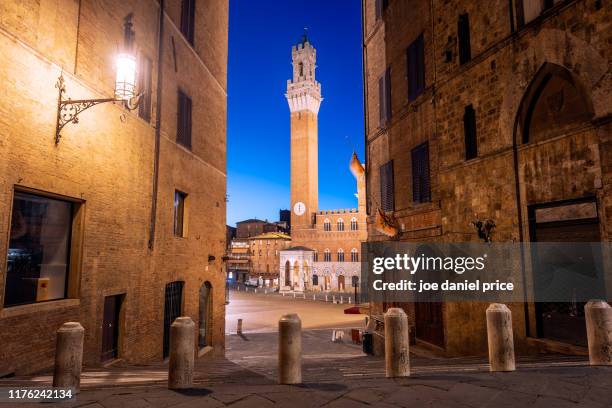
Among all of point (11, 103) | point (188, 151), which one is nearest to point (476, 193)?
point (188, 151)

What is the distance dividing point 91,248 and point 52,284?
1042mm

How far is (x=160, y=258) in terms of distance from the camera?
11.5 metres

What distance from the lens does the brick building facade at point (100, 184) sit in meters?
6.53

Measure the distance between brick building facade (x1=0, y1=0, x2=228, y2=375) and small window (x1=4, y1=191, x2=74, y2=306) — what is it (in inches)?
0.9

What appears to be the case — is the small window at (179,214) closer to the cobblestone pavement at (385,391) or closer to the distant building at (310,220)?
the cobblestone pavement at (385,391)

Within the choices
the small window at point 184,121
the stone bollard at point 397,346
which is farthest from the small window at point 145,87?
the stone bollard at point 397,346

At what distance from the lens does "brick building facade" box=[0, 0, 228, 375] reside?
21.4 ft

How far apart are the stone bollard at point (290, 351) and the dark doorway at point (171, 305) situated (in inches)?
315

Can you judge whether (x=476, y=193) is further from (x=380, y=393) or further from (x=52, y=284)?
(x=52, y=284)

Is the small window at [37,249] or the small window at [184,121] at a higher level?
the small window at [184,121]

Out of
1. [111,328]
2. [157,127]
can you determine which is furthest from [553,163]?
[111,328]

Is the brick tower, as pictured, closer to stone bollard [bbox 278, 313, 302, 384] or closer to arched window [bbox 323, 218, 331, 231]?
arched window [bbox 323, 218, 331, 231]

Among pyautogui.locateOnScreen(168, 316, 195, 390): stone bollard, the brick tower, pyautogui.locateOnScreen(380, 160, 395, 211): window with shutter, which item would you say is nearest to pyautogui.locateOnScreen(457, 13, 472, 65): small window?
pyautogui.locateOnScreen(380, 160, 395, 211): window with shutter

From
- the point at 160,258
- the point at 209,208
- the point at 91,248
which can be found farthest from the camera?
the point at 209,208
